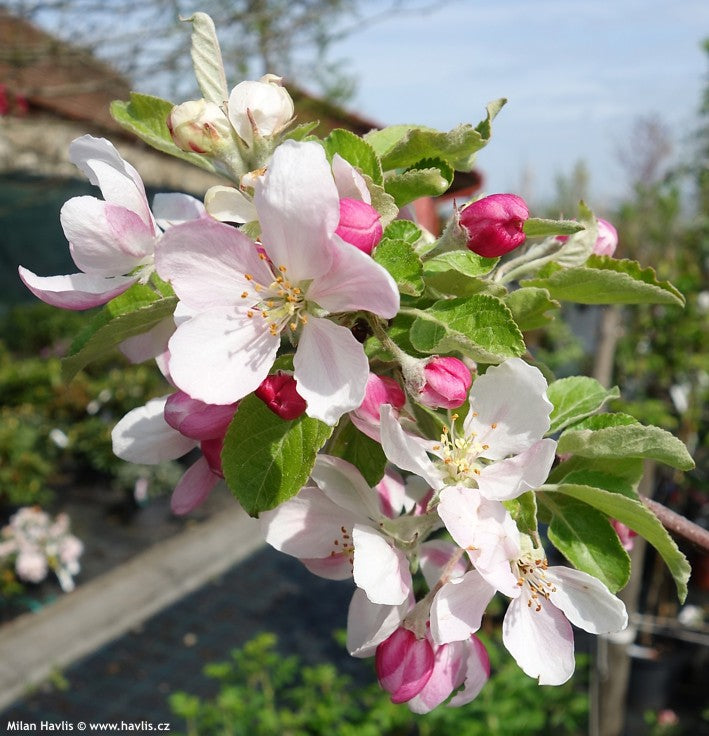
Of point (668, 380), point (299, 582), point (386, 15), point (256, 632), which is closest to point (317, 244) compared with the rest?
point (386, 15)

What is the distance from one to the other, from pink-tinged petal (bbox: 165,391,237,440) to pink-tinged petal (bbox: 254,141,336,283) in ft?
0.54

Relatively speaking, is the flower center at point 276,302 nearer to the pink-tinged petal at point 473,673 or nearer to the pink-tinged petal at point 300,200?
the pink-tinged petal at point 300,200

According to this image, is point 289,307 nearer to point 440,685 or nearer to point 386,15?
point 440,685

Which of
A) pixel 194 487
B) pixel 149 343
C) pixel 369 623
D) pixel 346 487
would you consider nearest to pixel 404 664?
pixel 369 623

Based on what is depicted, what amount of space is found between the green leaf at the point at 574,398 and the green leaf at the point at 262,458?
0.91 feet

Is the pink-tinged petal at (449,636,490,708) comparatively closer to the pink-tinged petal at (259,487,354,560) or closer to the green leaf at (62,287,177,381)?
the pink-tinged petal at (259,487,354,560)

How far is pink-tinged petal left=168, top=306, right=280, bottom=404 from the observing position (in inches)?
23.6

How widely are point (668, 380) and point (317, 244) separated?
12.1 feet

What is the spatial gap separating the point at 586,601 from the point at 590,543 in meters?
0.07

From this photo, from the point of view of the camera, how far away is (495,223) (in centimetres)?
67

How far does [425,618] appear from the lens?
28.3 inches

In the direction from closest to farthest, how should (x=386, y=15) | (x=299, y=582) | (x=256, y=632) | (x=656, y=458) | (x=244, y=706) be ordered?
(x=656, y=458), (x=244, y=706), (x=386, y=15), (x=256, y=632), (x=299, y=582)

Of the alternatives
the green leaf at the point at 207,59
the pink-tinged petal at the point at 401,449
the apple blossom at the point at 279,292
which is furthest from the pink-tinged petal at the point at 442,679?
the green leaf at the point at 207,59

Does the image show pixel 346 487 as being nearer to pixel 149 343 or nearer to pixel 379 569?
pixel 379 569
